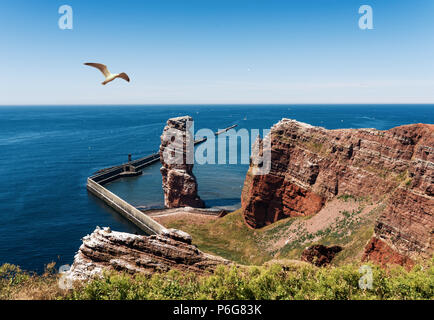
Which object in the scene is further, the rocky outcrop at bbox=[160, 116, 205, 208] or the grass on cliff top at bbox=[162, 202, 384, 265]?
the rocky outcrop at bbox=[160, 116, 205, 208]

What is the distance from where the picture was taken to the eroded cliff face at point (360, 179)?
27828mm

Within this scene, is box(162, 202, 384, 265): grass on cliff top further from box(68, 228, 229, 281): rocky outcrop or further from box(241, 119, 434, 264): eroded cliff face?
box(68, 228, 229, 281): rocky outcrop

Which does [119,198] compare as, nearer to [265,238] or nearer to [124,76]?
[265,238]

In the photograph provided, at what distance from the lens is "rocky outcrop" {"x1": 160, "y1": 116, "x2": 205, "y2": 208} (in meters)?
73.8

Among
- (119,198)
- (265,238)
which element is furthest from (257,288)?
(119,198)

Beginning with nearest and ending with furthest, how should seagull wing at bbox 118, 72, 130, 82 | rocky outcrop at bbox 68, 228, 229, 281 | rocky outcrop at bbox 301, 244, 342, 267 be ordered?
1. seagull wing at bbox 118, 72, 130, 82
2. rocky outcrop at bbox 68, 228, 229, 281
3. rocky outcrop at bbox 301, 244, 342, 267

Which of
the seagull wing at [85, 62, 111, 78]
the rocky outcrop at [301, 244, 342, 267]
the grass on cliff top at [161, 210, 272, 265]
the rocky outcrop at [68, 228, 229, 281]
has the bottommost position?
the grass on cliff top at [161, 210, 272, 265]

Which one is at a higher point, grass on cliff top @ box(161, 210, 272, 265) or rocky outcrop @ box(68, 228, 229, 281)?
rocky outcrop @ box(68, 228, 229, 281)

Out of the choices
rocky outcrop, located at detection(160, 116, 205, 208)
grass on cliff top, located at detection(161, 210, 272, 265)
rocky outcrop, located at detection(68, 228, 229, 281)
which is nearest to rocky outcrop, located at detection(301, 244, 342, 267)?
grass on cliff top, located at detection(161, 210, 272, 265)

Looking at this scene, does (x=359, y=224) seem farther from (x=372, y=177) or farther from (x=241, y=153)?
(x=241, y=153)

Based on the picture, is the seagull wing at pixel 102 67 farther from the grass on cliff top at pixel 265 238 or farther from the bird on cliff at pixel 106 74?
the grass on cliff top at pixel 265 238

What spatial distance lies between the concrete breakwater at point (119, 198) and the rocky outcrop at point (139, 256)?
1.91 m

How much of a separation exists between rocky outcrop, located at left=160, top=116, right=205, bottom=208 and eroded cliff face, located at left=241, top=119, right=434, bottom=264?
21.8m
